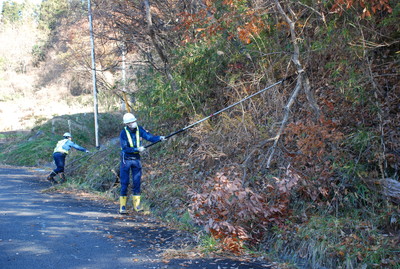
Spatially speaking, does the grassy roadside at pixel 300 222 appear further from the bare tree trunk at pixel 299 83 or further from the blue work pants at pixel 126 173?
the bare tree trunk at pixel 299 83

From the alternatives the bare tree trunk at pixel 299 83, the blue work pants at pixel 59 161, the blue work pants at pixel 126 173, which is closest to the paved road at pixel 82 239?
the blue work pants at pixel 126 173

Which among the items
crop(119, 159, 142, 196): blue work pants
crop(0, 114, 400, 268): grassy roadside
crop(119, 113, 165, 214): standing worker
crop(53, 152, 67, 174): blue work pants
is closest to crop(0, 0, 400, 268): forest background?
crop(0, 114, 400, 268): grassy roadside

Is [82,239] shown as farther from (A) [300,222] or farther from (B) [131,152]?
(A) [300,222]

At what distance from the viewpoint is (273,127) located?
29.6 feet

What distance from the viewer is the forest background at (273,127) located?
654 centimetres

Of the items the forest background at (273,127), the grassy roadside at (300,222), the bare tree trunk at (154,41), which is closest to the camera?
the grassy roadside at (300,222)

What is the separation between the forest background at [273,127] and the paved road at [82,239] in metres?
0.75

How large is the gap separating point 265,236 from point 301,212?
29.1 inches

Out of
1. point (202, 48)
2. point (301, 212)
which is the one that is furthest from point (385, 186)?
point (202, 48)

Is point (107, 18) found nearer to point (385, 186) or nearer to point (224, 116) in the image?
point (224, 116)

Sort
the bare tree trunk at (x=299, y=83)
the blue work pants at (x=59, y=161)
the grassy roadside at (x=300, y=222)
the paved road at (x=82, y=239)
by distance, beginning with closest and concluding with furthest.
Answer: the grassy roadside at (x=300, y=222) < the paved road at (x=82, y=239) < the bare tree trunk at (x=299, y=83) < the blue work pants at (x=59, y=161)

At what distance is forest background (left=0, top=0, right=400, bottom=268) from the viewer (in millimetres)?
6543

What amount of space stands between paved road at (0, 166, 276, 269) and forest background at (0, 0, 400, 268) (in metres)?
0.75

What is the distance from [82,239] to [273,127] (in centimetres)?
456
